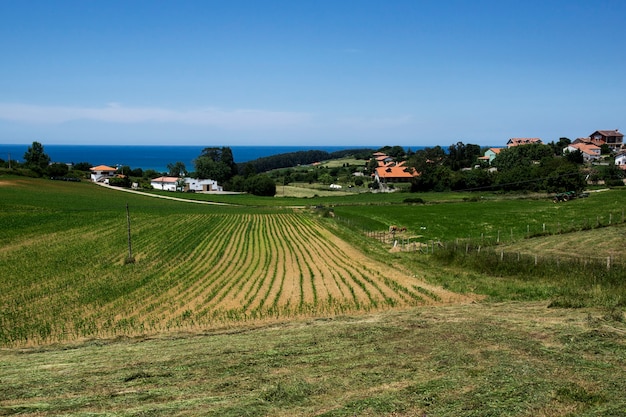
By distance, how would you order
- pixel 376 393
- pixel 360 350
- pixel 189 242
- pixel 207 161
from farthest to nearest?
pixel 207 161 → pixel 189 242 → pixel 360 350 → pixel 376 393

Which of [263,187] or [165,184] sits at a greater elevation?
[165,184]

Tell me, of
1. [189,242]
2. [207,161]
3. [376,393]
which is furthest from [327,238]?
[207,161]

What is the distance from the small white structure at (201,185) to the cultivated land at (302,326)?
83541mm

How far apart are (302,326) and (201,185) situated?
120680 mm

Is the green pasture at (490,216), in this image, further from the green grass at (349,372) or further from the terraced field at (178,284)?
the green grass at (349,372)

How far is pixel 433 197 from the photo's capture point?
89.5 metres

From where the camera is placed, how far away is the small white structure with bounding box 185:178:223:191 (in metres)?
132

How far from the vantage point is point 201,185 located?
13338cm

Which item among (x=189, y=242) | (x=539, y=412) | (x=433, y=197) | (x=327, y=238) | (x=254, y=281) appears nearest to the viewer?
(x=539, y=412)

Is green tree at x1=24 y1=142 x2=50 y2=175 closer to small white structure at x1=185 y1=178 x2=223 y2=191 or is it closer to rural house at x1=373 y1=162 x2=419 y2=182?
small white structure at x1=185 y1=178 x2=223 y2=191

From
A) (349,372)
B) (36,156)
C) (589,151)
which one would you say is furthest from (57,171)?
(589,151)

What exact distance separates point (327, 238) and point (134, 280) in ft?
73.1

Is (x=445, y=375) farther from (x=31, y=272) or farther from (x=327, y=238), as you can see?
(x=327, y=238)

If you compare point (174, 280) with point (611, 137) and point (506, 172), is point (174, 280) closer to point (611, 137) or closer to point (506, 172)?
point (506, 172)
